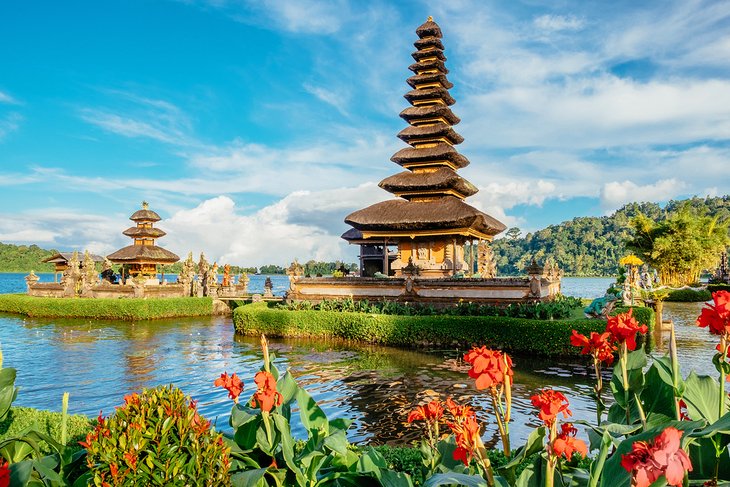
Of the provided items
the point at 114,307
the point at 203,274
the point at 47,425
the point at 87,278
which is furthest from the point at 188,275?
the point at 47,425

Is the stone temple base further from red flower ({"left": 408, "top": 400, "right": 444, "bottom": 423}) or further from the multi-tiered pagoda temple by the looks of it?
red flower ({"left": 408, "top": 400, "right": 444, "bottom": 423})

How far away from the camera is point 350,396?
11297 millimetres

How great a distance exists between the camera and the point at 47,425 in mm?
5715

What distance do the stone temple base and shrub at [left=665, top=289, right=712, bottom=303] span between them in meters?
21.2

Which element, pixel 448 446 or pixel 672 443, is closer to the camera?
pixel 672 443

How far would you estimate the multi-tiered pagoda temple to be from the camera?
88.5ft

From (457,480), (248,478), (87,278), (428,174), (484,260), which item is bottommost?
(248,478)

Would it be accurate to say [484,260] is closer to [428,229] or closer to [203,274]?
[428,229]

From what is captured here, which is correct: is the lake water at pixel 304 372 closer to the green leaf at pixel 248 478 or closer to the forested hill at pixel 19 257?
the green leaf at pixel 248 478

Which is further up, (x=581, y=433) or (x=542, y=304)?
(x=542, y=304)

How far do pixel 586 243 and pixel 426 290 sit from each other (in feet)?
331

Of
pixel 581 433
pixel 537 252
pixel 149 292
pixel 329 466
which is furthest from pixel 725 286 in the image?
pixel 537 252

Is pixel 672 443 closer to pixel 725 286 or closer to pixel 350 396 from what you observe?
pixel 350 396

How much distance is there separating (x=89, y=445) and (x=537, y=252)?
12177 cm
